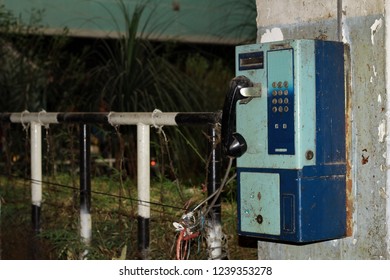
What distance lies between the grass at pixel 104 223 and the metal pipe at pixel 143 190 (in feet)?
0.25

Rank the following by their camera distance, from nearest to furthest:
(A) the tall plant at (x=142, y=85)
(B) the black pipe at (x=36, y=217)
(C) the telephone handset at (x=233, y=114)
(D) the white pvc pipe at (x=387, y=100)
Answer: (D) the white pvc pipe at (x=387, y=100) < (C) the telephone handset at (x=233, y=114) < (B) the black pipe at (x=36, y=217) < (A) the tall plant at (x=142, y=85)

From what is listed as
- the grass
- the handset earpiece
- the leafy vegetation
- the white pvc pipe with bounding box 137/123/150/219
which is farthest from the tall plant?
the handset earpiece

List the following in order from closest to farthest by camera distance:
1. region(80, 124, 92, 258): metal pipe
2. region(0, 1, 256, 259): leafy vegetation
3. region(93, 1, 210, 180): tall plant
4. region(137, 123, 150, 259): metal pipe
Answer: region(137, 123, 150, 259): metal pipe, region(0, 1, 256, 259): leafy vegetation, region(80, 124, 92, 258): metal pipe, region(93, 1, 210, 180): tall plant

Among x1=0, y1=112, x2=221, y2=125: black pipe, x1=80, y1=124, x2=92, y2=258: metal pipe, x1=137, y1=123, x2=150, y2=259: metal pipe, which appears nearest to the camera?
x1=0, y1=112, x2=221, y2=125: black pipe

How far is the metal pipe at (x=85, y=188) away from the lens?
230 inches

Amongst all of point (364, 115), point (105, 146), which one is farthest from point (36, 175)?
point (364, 115)

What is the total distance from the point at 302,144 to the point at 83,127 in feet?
7.52

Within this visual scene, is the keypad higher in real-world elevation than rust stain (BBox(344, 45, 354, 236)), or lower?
higher

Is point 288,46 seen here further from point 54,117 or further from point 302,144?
point 54,117

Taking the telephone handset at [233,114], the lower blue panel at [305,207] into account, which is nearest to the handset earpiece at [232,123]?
the telephone handset at [233,114]

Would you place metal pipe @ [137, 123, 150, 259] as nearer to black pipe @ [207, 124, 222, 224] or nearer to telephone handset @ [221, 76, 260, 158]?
black pipe @ [207, 124, 222, 224]

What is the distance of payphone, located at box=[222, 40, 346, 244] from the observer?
13.0ft

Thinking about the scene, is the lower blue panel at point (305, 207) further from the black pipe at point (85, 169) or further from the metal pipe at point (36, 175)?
the metal pipe at point (36, 175)

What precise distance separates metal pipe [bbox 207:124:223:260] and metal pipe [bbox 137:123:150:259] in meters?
0.62
